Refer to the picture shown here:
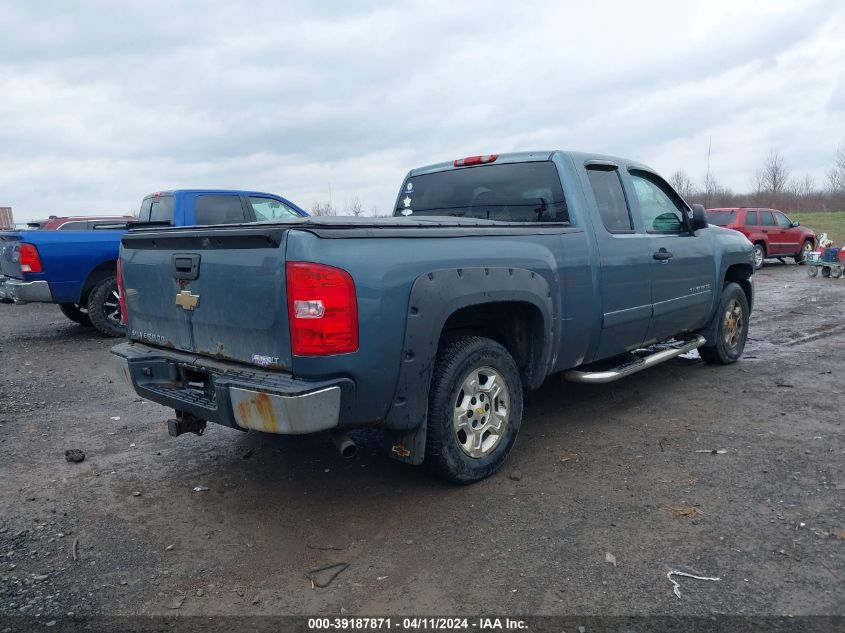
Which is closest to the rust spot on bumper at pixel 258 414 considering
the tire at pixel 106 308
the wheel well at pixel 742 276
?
the wheel well at pixel 742 276

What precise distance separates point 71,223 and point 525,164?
10722 millimetres

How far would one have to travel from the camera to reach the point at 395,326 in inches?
119

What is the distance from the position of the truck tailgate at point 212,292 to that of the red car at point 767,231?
16366 millimetres

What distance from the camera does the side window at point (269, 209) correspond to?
31.6ft

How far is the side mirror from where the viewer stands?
18.0ft

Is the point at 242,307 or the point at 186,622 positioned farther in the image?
the point at 242,307

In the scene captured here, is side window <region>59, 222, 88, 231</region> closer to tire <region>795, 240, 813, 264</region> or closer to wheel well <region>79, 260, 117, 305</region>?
wheel well <region>79, 260, 117, 305</region>

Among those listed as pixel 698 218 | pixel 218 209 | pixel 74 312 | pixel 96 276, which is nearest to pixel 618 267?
pixel 698 218

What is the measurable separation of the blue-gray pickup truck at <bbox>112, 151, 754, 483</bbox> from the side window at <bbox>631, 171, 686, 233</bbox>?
0.04 metres

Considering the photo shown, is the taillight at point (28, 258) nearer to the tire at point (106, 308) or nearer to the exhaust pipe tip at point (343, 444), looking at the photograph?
the tire at point (106, 308)

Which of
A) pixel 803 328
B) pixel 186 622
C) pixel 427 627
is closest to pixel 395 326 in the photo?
pixel 427 627

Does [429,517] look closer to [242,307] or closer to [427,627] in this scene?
[427,627]

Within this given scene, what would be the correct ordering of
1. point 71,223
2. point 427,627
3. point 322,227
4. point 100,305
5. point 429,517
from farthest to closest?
point 71,223 → point 100,305 → point 429,517 → point 322,227 → point 427,627

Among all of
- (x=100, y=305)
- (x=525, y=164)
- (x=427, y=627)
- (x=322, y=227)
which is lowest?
(x=427, y=627)
